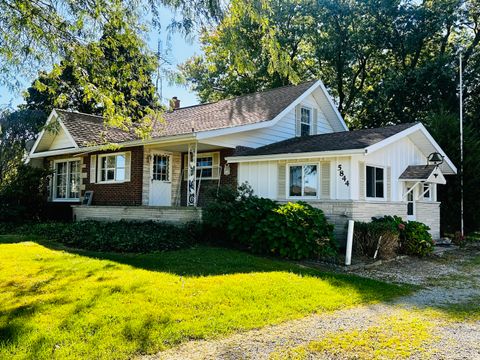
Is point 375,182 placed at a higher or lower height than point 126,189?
higher

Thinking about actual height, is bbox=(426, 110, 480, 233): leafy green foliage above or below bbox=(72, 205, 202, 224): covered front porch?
above

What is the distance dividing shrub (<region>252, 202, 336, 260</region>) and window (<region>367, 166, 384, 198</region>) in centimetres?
308

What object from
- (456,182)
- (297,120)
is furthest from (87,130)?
(456,182)

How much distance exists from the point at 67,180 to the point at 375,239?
14.3 m

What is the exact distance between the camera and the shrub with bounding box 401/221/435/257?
12.3 m

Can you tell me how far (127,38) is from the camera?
26.8ft

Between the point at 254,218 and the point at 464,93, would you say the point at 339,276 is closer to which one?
the point at 254,218

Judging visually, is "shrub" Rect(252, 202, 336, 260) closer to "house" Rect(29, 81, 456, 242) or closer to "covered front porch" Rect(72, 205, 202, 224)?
"house" Rect(29, 81, 456, 242)

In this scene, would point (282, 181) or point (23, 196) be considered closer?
point (282, 181)

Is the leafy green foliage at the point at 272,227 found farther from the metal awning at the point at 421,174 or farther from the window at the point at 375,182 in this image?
the metal awning at the point at 421,174

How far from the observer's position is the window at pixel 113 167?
1677 cm

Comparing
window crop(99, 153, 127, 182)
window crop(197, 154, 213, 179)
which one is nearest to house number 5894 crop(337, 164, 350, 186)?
window crop(197, 154, 213, 179)

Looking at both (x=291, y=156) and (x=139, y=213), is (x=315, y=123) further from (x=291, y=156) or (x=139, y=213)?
(x=139, y=213)

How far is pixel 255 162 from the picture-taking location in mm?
14547
